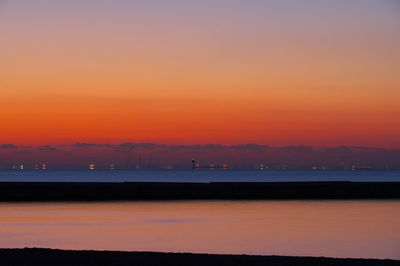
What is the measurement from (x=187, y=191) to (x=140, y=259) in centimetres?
4376

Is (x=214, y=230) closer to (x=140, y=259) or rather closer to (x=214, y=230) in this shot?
(x=214, y=230)

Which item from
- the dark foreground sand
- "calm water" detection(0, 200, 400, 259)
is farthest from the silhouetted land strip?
the dark foreground sand

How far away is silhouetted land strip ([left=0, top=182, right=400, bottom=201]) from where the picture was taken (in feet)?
196

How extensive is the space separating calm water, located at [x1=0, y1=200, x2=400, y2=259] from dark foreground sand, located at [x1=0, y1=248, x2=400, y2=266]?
14.4ft

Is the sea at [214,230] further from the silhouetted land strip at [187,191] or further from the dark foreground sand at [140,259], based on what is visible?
the silhouetted land strip at [187,191]

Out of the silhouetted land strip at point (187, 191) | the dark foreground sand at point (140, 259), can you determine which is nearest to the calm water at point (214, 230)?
the dark foreground sand at point (140, 259)

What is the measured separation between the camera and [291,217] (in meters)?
39.2

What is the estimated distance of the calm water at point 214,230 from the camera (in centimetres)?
2556

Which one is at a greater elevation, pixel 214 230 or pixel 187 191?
pixel 187 191

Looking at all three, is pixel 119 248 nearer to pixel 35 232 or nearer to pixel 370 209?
pixel 35 232

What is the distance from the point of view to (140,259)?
1889 cm

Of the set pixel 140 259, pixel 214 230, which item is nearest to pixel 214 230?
pixel 214 230

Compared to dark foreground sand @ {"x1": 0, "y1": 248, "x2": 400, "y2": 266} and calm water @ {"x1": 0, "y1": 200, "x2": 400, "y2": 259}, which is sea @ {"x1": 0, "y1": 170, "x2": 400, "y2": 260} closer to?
calm water @ {"x1": 0, "y1": 200, "x2": 400, "y2": 259}

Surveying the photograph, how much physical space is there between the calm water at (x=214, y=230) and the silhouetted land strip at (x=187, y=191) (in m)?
15.0
